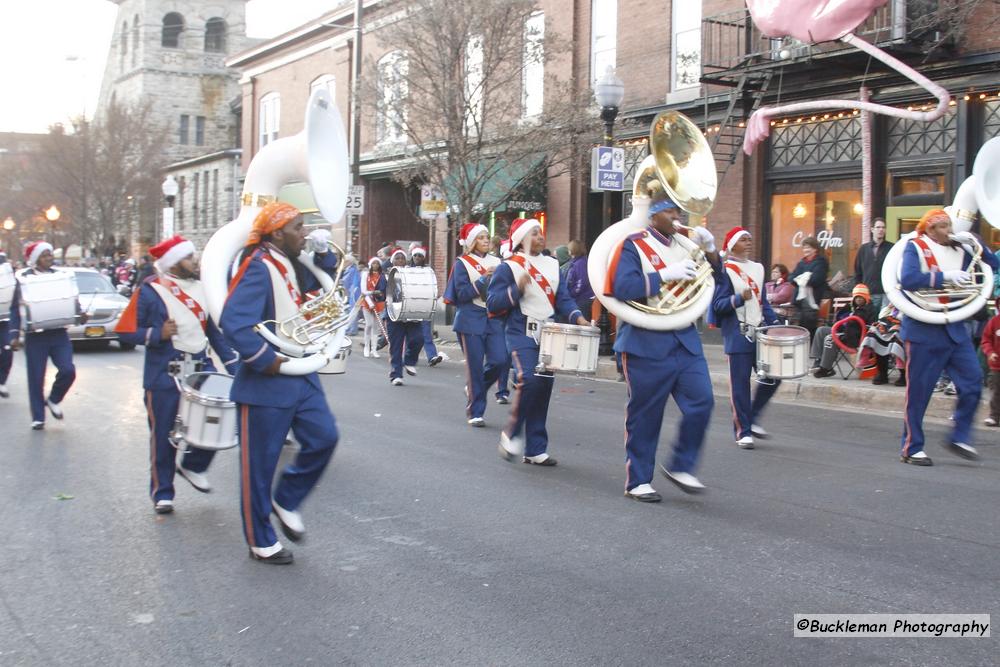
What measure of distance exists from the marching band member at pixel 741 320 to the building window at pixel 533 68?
40.5 ft

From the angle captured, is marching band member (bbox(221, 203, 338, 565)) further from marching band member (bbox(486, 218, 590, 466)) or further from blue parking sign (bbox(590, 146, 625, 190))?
blue parking sign (bbox(590, 146, 625, 190))

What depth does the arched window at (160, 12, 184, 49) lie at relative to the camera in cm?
6312

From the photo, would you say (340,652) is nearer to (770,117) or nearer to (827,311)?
(827,311)

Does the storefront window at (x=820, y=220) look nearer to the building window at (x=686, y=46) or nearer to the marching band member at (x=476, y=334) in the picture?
the building window at (x=686, y=46)

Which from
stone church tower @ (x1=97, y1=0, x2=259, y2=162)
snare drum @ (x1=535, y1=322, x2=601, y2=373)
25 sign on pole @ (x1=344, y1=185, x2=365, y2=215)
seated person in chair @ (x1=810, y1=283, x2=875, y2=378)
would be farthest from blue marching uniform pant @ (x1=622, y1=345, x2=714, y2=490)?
stone church tower @ (x1=97, y1=0, x2=259, y2=162)

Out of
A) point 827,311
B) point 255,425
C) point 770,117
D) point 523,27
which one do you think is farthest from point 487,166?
point 255,425

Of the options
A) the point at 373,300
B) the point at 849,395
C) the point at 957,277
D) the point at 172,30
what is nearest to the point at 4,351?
the point at 373,300

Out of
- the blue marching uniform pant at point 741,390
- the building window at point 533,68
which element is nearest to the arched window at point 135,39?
the building window at point 533,68

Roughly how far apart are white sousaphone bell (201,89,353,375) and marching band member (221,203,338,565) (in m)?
0.08

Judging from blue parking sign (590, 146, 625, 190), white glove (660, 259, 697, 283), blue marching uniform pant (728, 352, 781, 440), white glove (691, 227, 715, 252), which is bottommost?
blue marching uniform pant (728, 352, 781, 440)

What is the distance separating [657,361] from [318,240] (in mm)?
2352

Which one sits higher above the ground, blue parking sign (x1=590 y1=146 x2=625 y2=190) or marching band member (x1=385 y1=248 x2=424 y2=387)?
blue parking sign (x1=590 y1=146 x2=625 y2=190)

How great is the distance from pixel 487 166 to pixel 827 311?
810cm

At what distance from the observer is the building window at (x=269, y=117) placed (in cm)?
3906
